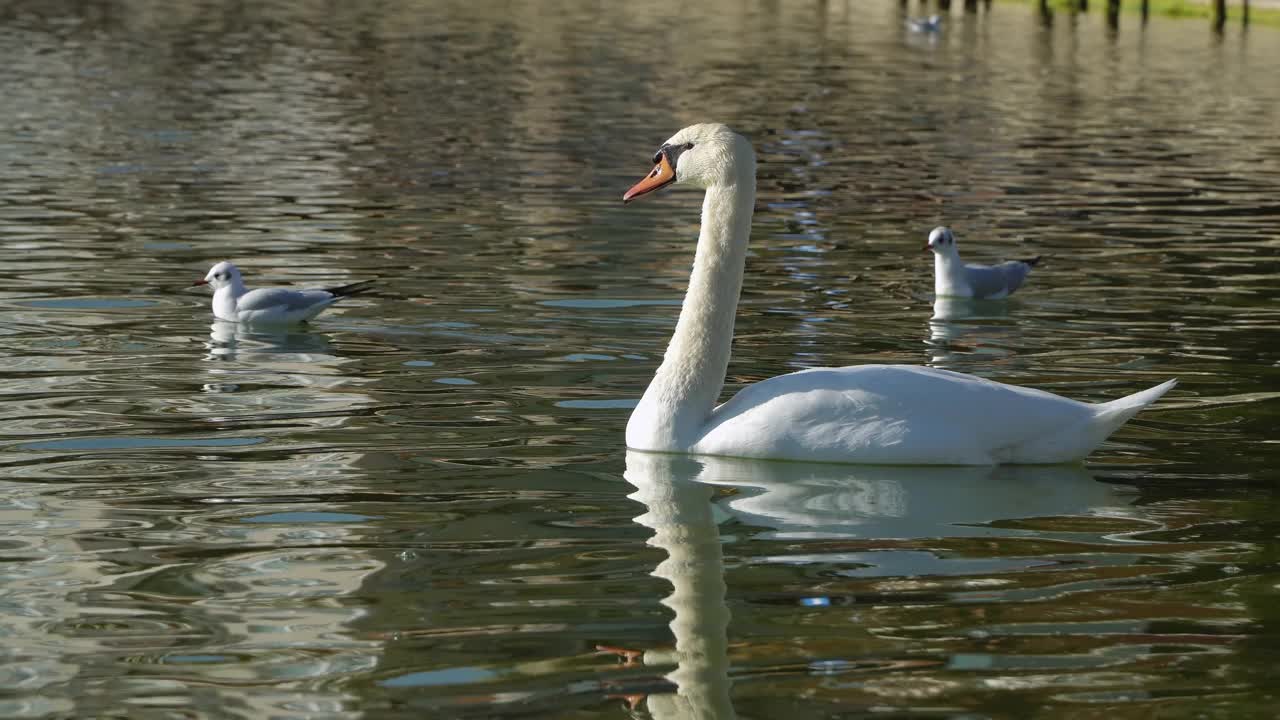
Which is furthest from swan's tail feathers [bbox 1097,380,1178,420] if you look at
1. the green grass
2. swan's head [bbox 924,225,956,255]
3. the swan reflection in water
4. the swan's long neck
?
the green grass

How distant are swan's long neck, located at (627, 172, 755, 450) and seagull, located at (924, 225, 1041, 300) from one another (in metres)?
5.97

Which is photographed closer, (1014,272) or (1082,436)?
(1082,436)

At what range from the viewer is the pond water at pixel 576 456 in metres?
5.98

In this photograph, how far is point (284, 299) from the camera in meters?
13.1

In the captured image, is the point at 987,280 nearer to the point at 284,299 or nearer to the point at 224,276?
the point at 284,299

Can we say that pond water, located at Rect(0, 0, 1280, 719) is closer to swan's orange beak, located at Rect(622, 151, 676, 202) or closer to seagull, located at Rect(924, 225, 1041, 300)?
seagull, located at Rect(924, 225, 1041, 300)

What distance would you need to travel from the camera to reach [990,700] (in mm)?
5695

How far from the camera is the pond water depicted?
5984 millimetres

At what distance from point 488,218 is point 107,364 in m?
8.42

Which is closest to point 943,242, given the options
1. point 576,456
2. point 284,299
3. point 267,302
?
point 284,299

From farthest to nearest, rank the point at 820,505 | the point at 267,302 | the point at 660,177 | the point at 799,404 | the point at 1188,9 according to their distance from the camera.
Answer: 1. the point at 1188,9
2. the point at 267,302
3. the point at 660,177
4. the point at 799,404
5. the point at 820,505

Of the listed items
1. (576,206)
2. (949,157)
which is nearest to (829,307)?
(576,206)

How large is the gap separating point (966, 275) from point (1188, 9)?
59.9 metres

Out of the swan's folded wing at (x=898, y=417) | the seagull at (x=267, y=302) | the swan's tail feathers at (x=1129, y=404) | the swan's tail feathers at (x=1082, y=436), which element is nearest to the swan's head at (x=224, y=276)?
the seagull at (x=267, y=302)
